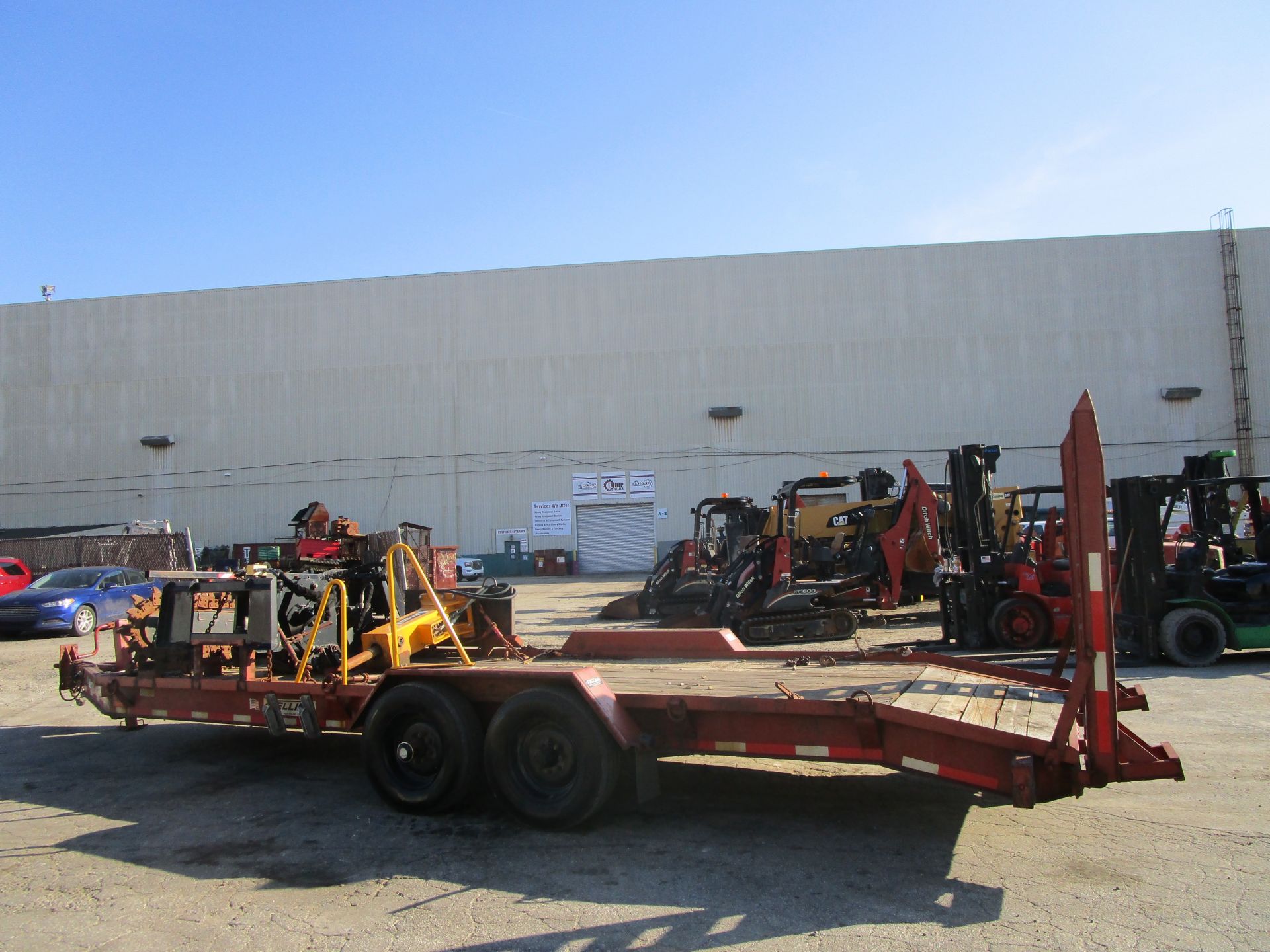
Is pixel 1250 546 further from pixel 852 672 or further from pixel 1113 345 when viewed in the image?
pixel 1113 345

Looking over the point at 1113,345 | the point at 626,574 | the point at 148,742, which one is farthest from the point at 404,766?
the point at 1113,345

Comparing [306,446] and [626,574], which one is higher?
[306,446]

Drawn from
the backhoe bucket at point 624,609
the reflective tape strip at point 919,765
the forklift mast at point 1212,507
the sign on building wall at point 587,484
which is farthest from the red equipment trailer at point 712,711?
the sign on building wall at point 587,484

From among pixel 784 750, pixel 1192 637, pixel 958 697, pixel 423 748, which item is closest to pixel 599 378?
pixel 1192 637

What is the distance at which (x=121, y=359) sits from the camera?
40750 millimetres

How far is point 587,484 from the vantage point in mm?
38312

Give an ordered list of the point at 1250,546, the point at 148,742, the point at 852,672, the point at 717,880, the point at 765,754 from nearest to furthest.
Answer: the point at 717,880 → the point at 765,754 → the point at 852,672 → the point at 148,742 → the point at 1250,546

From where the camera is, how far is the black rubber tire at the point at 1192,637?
1038 cm

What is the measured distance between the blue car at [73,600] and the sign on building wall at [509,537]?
20.4m

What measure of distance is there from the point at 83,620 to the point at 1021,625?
54.1 ft

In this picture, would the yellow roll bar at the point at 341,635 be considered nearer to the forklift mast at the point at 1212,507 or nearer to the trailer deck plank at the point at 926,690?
the trailer deck plank at the point at 926,690

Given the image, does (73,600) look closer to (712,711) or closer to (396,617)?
(396,617)

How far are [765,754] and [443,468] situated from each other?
34971mm

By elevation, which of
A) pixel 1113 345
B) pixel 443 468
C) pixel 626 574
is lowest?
pixel 626 574
